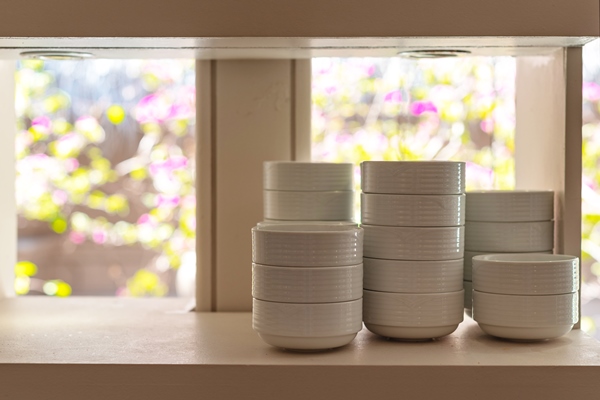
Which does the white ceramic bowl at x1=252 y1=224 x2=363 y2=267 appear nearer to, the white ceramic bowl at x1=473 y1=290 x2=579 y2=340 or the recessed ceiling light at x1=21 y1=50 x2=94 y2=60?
the white ceramic bowl at x1=473 y1=290 x2=579 y2=340

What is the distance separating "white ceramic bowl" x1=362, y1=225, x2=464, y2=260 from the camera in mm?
1092

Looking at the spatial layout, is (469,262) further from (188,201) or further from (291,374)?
(188,201)

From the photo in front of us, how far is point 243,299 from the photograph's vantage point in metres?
1.38

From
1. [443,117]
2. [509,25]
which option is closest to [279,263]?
[509,25]

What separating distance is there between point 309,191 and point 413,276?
25 centimetres

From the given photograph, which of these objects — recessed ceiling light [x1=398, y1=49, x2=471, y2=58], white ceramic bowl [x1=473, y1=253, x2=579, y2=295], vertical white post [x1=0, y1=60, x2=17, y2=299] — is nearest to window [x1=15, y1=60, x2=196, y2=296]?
vertical white post [x1=0, y1=60, x2=17, y2=299]

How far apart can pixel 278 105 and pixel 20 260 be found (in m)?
1.19

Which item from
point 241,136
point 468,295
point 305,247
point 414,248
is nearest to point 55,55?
point 241,136

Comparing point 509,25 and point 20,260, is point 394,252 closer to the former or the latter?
point 509,25

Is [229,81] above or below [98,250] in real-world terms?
above

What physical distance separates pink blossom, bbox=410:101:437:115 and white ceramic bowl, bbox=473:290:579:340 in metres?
0.87

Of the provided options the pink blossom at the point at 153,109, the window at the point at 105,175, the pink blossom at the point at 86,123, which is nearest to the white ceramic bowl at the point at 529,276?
the window at the point at 105,175

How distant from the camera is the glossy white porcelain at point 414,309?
1.09 meters

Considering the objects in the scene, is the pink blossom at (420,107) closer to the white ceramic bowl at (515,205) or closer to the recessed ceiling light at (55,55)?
the white ceramic bowl at (515,205)
